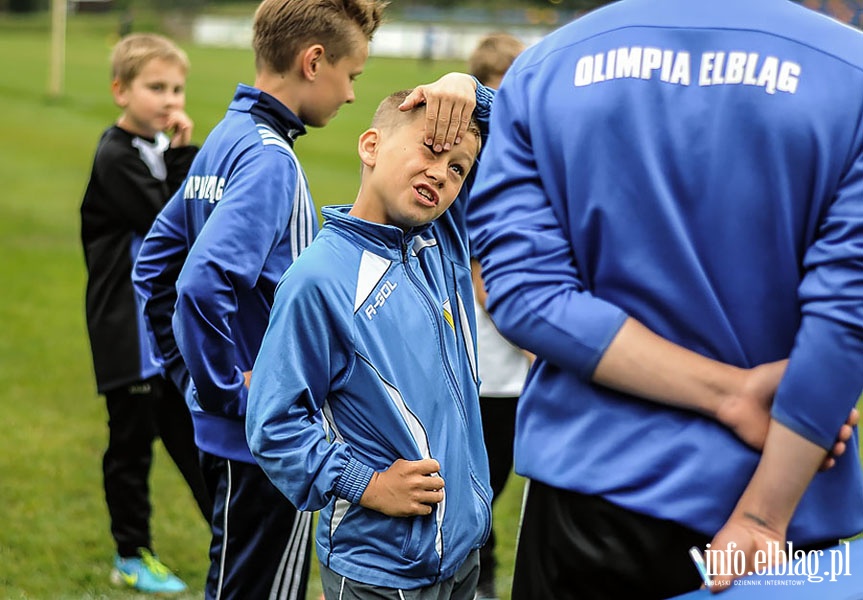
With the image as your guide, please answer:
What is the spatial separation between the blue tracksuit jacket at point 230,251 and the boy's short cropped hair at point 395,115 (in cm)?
43

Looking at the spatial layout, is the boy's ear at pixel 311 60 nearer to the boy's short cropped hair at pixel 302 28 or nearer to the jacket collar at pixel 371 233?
the boy's short cropped hair at pixel 302 28

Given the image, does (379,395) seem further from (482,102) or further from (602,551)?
(482,102)

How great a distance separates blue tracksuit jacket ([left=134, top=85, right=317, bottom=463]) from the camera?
9.15 feet

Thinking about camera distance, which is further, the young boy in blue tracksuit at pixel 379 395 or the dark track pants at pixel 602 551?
the young boy in blue tracksuit at pixel 379 395

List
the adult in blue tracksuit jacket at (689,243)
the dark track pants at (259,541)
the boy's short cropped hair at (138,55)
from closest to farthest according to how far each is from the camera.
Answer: the adult in blue tracksuit jacket at (689,243)
the dark track pants at (259,541)
the boy's short cropped hair at (138,55)

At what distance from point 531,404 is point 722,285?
0.39 m

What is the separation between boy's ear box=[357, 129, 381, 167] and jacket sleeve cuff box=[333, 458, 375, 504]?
26.1 inches

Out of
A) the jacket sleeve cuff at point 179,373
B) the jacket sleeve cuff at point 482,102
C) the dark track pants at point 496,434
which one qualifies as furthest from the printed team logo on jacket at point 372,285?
the dark track pants at point 496,434

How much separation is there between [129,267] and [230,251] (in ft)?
5.27

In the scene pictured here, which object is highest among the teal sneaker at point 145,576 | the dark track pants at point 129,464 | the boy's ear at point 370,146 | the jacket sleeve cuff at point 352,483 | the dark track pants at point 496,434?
the boy's ear at point 370,146

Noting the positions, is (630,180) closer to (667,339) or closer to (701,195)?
(701,195)

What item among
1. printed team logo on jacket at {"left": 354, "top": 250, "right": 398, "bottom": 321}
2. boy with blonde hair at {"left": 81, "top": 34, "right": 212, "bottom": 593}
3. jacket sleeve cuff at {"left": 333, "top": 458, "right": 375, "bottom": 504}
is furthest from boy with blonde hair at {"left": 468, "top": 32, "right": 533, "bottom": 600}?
jacket sleeve cuff at {"left": 333, "top": 458, "right": 375, "bottom": 504}

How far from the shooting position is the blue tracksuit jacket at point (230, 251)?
2789 mm

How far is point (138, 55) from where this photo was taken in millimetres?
4266
